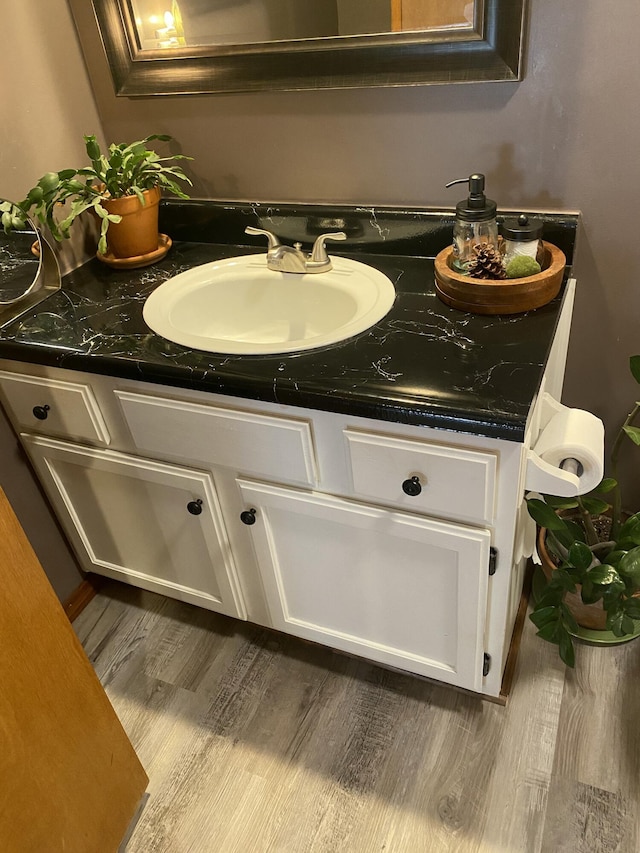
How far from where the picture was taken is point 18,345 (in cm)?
122

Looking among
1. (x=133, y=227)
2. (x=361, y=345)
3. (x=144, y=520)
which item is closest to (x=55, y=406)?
(x=144, y=520)

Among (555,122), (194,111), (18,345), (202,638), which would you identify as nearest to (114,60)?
(194,111)

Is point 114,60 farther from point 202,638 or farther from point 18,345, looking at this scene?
point 202,638

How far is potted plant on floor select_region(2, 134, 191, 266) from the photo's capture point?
4.34 feet

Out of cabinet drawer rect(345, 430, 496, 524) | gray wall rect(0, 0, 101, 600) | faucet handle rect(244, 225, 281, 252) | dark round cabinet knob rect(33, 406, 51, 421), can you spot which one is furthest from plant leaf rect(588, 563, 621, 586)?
gray wall rect(0, 0, 101, 600)

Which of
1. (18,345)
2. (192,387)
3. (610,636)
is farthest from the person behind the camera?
(610,636)

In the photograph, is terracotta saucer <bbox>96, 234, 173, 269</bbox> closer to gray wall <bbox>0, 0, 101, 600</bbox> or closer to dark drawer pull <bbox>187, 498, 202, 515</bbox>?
gray wall <bbox>0, 0, 101, 600</bbox>

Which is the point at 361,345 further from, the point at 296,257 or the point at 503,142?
the point at 503,142

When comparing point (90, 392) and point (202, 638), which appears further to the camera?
point (202, 638)

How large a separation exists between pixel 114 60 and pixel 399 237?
0.74 metres

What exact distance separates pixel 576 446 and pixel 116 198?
1.04m

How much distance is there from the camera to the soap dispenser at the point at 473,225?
1136mm

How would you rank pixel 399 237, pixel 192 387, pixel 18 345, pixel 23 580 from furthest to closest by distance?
pixel 399 237
pixel 18 345
pixel 192 387
pixel 23 580

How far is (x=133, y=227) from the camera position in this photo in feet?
4.64
